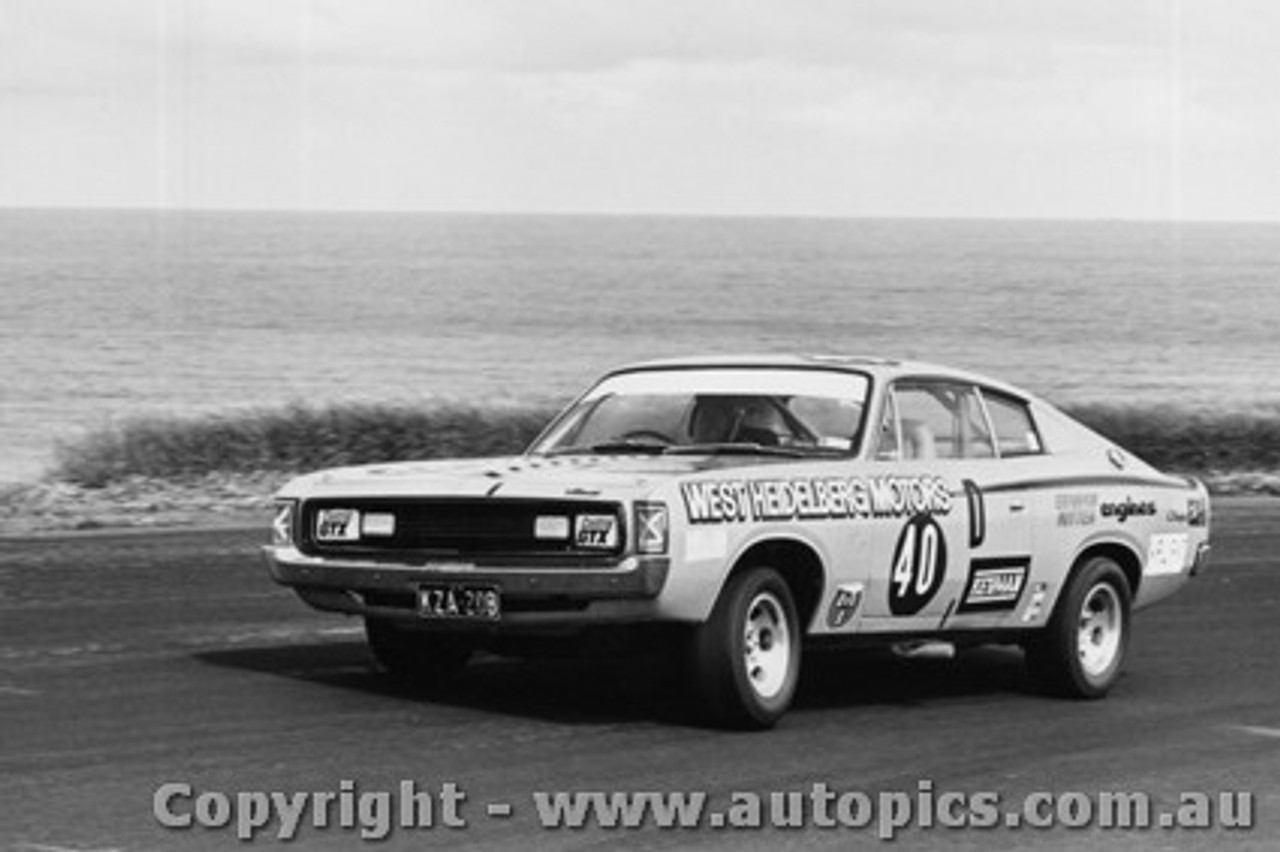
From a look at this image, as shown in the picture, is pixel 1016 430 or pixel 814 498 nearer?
pixel 814 498

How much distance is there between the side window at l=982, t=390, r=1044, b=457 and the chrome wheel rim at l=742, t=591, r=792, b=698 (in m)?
2.01

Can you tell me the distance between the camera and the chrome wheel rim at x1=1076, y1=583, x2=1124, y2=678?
43.5ft

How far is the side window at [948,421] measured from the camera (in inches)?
503

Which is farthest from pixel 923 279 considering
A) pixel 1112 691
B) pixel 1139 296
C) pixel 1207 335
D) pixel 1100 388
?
pixel 1112 691

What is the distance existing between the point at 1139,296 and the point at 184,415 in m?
128

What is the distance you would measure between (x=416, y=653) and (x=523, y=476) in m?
1.41

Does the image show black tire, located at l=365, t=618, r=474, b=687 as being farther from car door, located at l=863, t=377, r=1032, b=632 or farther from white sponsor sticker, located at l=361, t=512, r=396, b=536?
car door, located at l=863, t=377, r=1032, b=632

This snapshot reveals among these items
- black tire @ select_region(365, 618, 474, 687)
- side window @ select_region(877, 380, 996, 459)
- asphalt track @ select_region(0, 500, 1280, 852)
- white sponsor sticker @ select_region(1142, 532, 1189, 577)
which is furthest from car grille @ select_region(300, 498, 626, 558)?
white sponsor sticker @ select_region(1142, 532, 1189, 577)

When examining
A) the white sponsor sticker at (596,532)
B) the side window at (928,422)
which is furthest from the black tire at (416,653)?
the side window at (928,422)

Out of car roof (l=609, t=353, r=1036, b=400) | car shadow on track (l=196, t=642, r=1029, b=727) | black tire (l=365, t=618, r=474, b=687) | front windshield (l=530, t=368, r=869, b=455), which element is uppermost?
car roof (l=609, t=353, r=1036, b=400)

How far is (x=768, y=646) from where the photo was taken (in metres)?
11.6

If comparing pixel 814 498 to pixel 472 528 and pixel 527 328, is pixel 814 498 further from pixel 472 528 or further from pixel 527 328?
pixel 527 328
